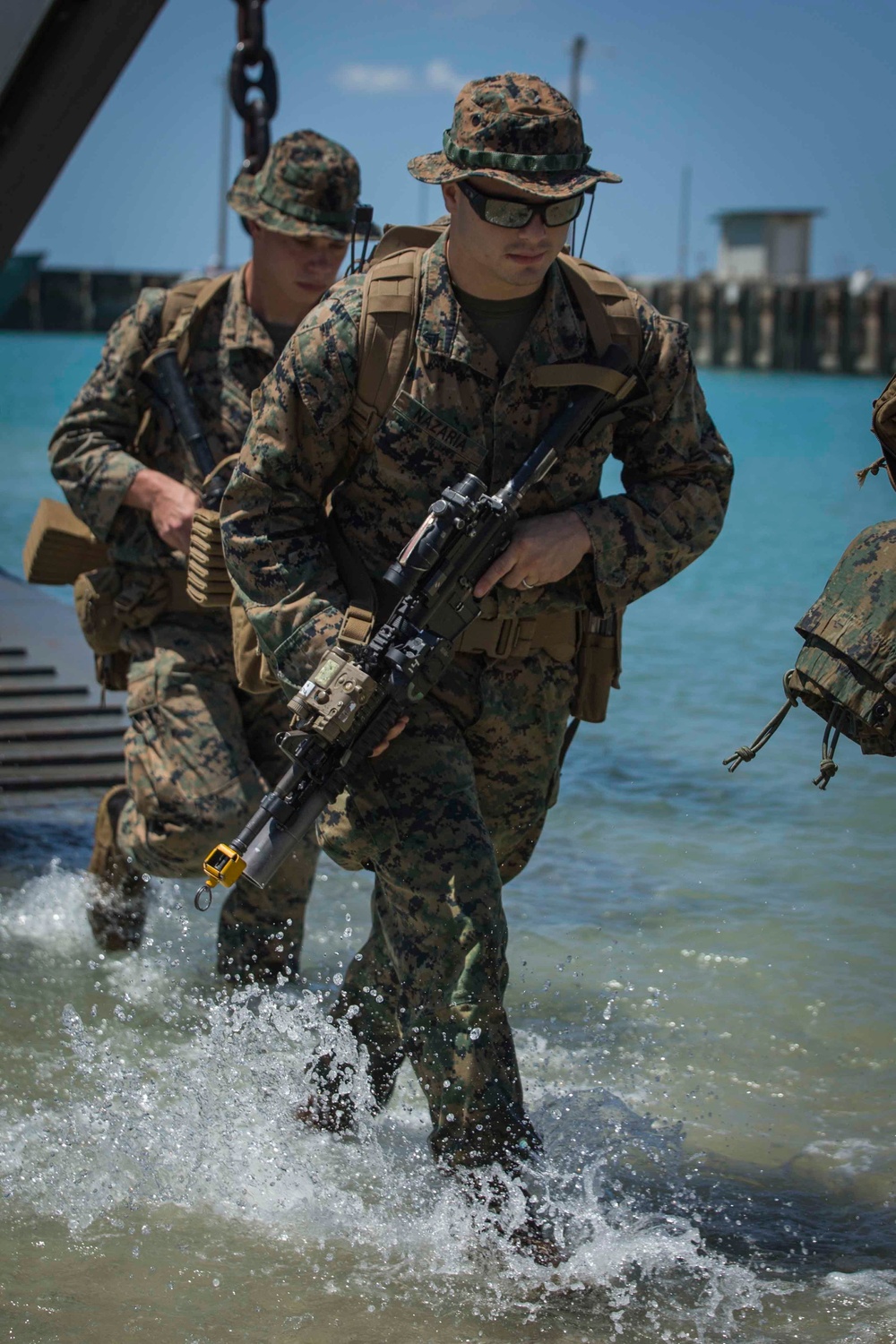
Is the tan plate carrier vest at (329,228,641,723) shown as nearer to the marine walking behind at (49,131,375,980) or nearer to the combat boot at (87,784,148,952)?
the marine walking behind at (49,131,375,980)

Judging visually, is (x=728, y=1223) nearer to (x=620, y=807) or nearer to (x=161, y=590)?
(x=161, y=590)

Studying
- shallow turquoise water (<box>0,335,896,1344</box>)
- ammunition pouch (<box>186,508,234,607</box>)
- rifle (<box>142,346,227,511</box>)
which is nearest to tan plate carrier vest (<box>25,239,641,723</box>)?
ammunition pouch (<box>186,508,234,607</box>)

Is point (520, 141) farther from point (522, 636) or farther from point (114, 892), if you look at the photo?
point (114, 892)

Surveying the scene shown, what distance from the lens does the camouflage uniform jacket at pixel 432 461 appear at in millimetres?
3473

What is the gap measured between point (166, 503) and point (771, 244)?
95.9 metres

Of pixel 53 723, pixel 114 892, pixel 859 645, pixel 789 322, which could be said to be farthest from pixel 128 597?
pixel 789 322

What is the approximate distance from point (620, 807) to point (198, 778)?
327cm

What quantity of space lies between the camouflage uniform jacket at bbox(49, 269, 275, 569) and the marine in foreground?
1166 mm

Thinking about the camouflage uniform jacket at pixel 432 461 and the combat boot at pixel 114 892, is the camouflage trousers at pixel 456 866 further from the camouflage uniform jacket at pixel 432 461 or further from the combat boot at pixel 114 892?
the combat boot at pixel 114 892

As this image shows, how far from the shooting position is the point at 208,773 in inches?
180

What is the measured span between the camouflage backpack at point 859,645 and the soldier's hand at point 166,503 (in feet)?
6.05

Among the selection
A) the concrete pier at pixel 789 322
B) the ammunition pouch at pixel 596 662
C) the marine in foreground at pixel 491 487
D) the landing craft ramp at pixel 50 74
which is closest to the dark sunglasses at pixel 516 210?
the marine in foreground at pixel 491 487

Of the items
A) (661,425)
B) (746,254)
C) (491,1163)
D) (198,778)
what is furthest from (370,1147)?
(746,254)

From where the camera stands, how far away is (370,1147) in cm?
379
